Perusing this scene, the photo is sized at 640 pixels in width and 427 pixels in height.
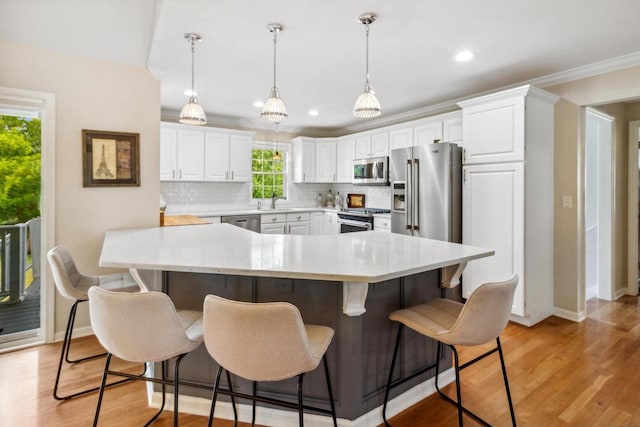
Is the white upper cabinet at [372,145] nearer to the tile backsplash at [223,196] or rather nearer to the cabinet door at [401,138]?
the cabinet door at [401,138]

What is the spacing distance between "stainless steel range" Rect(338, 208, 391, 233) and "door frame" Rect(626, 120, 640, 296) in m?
2.90

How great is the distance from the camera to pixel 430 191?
12.9 feet

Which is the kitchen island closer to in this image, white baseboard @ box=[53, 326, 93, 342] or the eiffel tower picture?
the eiffel tower picture

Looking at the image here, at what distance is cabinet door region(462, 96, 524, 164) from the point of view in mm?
3260

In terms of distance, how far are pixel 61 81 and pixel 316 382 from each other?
307 cm

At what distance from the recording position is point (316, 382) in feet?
6.25

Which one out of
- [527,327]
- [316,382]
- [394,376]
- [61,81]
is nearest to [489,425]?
[394,376]

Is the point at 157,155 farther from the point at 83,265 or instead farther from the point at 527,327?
the point at 527,327

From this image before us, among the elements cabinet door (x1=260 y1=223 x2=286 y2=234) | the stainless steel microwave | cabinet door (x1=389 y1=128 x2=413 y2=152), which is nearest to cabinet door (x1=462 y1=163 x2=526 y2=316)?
cabinet door (x1=389 y1=128 x2=413 y2=152)

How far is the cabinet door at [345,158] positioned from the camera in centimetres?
603

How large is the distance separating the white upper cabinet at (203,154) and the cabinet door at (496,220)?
3404 mm

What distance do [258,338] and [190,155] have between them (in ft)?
14.4

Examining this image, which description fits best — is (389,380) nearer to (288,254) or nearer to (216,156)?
(288,254)

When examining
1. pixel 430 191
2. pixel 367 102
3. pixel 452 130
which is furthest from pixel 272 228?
pixel 367 102
